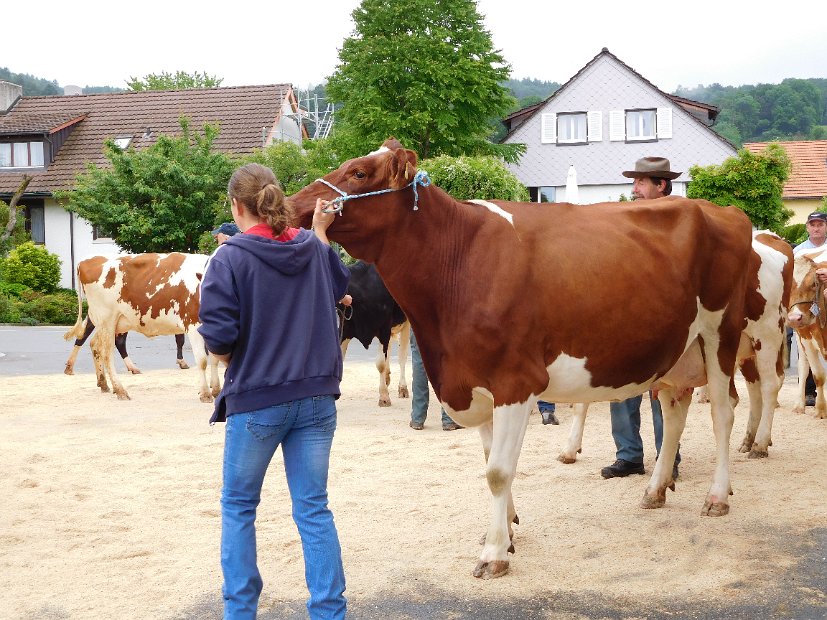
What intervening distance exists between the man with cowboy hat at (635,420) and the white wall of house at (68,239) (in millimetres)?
33142

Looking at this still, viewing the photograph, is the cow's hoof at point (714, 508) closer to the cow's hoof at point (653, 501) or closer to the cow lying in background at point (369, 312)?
the cow's hoof at point (653, 501)

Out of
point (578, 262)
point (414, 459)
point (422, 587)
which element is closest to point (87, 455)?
point (414, 459)

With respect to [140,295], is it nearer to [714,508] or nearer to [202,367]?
[202,367]

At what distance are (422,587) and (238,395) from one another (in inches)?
63.1

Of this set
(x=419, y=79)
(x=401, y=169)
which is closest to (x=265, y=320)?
(x=401, y=169)

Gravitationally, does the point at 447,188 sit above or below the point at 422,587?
above

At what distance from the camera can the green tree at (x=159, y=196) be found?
28.0 metres

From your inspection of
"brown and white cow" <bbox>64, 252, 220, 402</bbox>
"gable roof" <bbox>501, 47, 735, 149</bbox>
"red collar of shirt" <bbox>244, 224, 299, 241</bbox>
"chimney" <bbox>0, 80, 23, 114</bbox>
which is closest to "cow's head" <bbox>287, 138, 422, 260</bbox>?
"red collar of shirt" <bbox>244, 224, 299, 241</bbox>

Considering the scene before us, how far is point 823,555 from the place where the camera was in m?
4.97

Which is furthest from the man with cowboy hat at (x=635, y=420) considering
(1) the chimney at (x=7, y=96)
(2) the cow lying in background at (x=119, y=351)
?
(1) the chimney at (x=7, y=96)

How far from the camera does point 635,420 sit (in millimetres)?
6863

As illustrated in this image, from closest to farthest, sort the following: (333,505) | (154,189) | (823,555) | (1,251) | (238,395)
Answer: (238,395) → (823,555) → (333,505) → (154,189) → (1,251)

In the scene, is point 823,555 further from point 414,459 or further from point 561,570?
point 414,459

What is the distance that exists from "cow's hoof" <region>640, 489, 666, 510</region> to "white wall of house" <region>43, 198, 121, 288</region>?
34.1 metres
